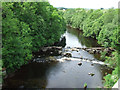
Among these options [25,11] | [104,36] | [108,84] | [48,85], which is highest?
[25,11]

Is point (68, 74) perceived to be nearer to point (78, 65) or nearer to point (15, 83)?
point (78, 65)

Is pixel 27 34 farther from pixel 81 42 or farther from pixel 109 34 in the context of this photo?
pixel 81 42

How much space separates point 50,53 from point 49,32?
212 inches

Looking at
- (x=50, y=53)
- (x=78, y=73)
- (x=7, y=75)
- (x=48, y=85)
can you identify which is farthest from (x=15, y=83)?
(x=50, y=53)

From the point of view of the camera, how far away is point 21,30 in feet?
64.2

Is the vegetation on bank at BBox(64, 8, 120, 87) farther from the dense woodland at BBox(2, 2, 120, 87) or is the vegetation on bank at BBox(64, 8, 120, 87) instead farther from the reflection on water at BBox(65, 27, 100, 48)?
the reflection on water at BBox(65, 27, 100, 48)

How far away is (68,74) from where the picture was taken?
20.7 m

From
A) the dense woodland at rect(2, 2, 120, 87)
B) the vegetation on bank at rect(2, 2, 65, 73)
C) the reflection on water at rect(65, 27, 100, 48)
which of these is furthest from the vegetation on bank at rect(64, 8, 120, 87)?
the vegetation on bank at rect(2, 2, 65, 73)

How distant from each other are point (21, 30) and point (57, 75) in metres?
8.08

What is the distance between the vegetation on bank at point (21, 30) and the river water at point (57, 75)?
5.15 feet

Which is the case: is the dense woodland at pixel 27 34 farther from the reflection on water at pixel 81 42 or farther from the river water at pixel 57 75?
the reflection on water at pixel 81 42

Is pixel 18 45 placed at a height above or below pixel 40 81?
above

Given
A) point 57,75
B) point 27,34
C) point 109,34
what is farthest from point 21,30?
point 109,34

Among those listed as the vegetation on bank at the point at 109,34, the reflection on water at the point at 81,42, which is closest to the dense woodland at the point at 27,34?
the vegetation on bank at the point at 109,34
